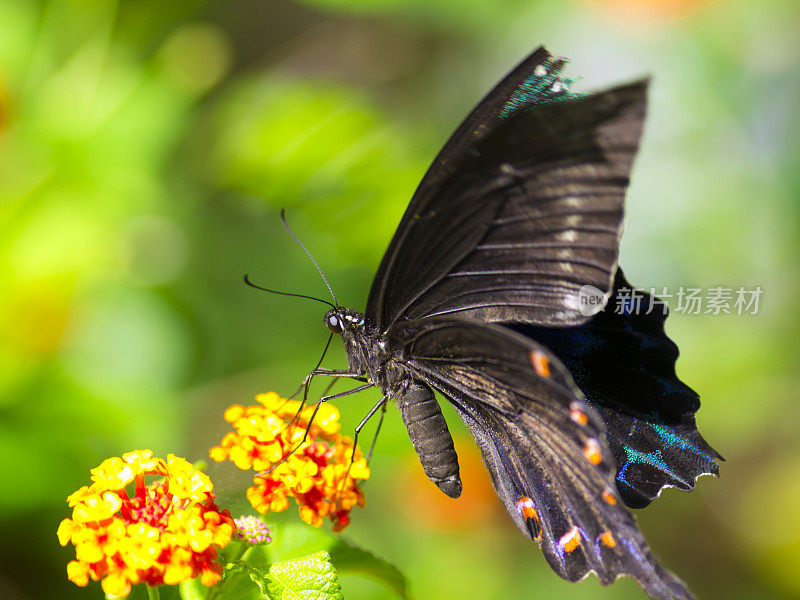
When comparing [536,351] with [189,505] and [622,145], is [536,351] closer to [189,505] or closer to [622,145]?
[622,145]

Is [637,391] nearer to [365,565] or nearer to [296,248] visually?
[365,565]

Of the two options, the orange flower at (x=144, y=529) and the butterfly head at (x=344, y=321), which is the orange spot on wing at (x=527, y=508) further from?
the orange flower at (x=144, y=529)

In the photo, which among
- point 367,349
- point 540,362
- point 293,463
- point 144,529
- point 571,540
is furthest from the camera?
point 367,349

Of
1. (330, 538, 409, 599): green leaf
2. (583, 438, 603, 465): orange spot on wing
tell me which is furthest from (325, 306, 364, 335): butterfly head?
(583, 438, 603, 465): orange spot on wing

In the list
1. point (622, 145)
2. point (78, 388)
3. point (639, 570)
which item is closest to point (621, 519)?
point (639, 570)

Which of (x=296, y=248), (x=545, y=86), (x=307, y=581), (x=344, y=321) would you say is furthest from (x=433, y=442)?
(x=296, y=248)
